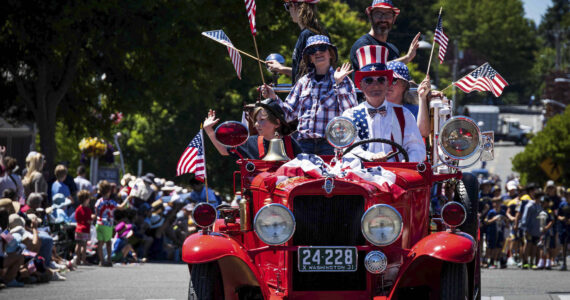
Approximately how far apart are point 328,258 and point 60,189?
497 inches

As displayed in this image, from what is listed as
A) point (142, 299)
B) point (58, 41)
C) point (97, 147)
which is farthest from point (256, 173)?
point (97, 147)

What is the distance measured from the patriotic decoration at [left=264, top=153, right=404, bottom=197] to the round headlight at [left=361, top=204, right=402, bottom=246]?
0.91 ft

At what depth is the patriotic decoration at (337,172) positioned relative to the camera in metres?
8.25

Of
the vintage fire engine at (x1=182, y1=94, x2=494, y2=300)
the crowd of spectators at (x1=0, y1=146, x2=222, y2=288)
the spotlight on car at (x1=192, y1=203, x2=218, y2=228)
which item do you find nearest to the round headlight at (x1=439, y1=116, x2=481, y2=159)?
the vintage fire engine at (x1=182, y1=94, x2=494, y2=300)

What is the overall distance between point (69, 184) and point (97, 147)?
37.2 ft

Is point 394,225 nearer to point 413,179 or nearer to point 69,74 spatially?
point 413,179

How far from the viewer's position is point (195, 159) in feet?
32.9

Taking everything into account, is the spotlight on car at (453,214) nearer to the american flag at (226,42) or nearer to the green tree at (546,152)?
the american flag at (226,42)

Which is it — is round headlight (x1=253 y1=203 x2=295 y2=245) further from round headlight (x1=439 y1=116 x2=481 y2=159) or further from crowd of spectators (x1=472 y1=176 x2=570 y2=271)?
crowd of spectators (x1=472 y1=176 x2=570 y2=271)

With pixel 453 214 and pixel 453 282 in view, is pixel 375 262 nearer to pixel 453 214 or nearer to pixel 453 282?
pixel 453 282

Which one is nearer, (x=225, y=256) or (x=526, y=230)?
(x=225, y=256)

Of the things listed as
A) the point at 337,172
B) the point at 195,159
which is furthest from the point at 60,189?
the point at 337,172

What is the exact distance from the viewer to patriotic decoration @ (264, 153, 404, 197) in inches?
325

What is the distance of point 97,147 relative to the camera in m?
31.9
